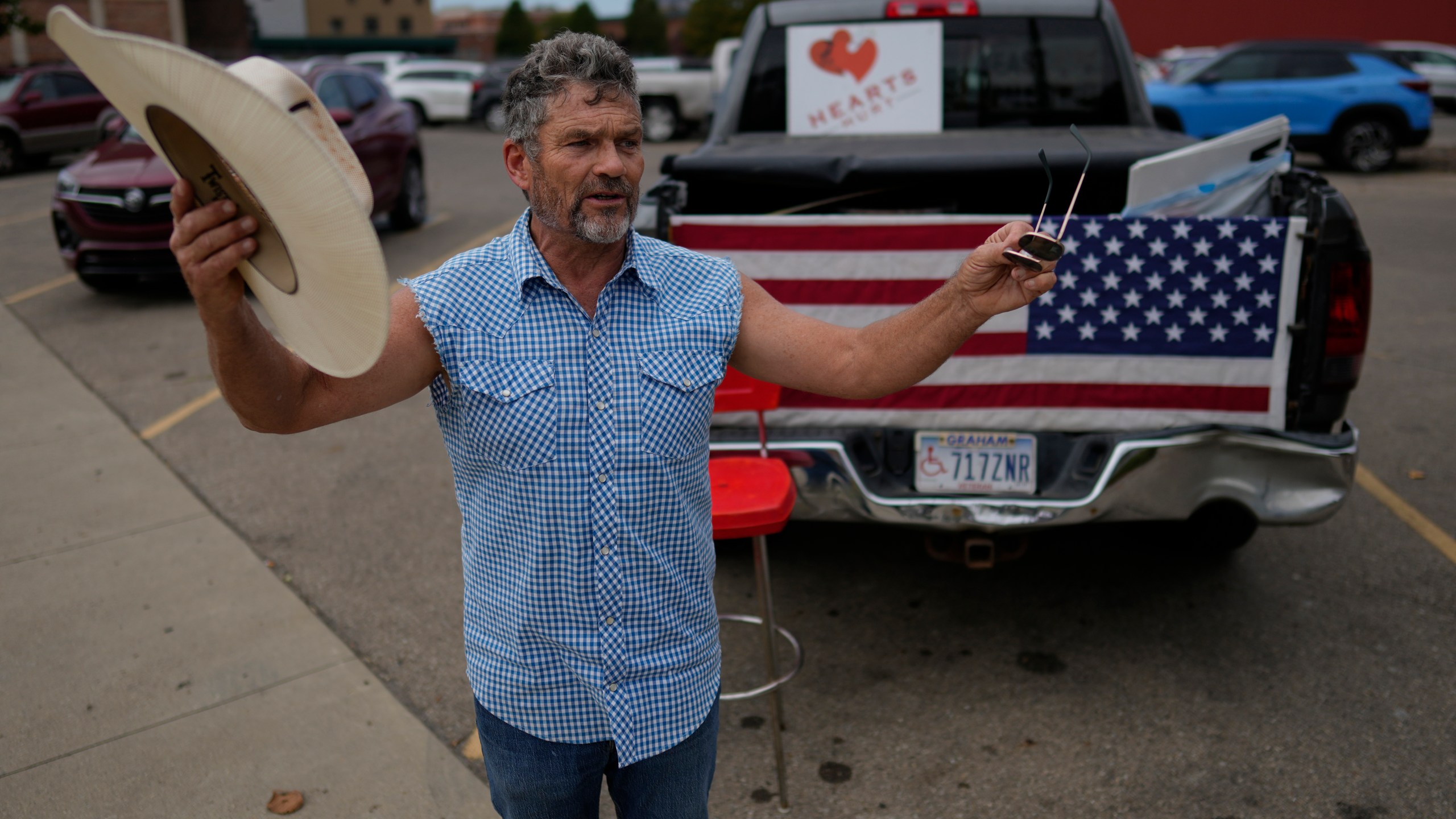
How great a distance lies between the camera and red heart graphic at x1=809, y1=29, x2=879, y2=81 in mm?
5113

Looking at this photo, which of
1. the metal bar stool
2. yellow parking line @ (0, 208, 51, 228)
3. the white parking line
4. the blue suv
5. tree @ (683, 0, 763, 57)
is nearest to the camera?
the metal bar stool

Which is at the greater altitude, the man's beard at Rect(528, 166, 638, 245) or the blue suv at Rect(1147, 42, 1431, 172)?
A: the man's beard at Rect(528, 166, 638, 245)

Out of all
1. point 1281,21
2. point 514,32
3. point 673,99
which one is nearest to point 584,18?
point 514,32

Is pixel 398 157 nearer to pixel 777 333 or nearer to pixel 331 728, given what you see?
pixel 331 728

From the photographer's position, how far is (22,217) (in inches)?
515

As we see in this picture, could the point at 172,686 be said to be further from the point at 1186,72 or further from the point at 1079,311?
the point at 1186,72

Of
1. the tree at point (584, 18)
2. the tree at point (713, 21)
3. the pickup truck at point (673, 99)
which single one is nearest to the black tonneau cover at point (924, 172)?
the pickup truck at point (673, 99)

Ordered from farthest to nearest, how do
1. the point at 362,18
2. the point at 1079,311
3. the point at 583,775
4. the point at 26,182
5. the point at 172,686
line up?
the point at 362,18
the point at 26,182
the point at 172,686
the point at 1079,311
the point at 583,775

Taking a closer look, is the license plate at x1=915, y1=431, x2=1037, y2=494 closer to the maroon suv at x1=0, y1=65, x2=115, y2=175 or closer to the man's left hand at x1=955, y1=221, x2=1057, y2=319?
the man's left hand at x1=955, y1=221, x2=1057, y2=319

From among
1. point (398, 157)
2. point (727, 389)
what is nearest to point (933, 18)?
point (727, 389)

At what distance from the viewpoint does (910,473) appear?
3.46 m

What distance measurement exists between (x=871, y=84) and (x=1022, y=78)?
2.20ft

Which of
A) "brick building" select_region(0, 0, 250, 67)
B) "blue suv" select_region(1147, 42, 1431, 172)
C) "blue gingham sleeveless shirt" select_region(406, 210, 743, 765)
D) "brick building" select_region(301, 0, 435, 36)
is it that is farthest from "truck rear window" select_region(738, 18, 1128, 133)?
"brick building" select_region(301, 0, 435, 36)

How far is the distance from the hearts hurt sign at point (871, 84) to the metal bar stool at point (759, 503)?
217 centimetres
